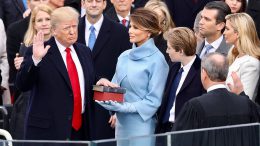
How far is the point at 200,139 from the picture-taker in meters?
9.19

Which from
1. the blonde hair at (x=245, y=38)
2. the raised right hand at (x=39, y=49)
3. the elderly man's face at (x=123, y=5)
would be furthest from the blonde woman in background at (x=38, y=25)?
the blonde hair at (x=245, y=38)

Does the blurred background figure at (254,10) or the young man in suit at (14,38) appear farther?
the young man in suit at (14,38)

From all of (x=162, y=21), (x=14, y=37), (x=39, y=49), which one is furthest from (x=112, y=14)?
(x=39, y=49)

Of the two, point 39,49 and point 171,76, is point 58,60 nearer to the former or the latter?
point 39,49

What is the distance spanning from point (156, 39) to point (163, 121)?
142 centimetres

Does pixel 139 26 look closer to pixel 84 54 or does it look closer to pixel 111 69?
pixel 84 54

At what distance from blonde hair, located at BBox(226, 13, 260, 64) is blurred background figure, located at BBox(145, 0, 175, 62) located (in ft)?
2.57

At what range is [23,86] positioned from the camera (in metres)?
10.5

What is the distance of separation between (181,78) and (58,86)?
128 centimetres

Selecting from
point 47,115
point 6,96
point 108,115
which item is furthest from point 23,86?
point 6,96

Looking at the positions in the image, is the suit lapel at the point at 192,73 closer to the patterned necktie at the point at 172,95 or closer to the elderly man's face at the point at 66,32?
the patterned necktie at the point at 172,95

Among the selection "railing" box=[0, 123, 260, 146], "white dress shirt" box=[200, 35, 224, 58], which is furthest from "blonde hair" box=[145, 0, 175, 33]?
"railing" box=[0, 123, 260, 146]

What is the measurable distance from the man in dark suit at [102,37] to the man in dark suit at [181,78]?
4.62 ft

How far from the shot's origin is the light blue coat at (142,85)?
10859 mm
